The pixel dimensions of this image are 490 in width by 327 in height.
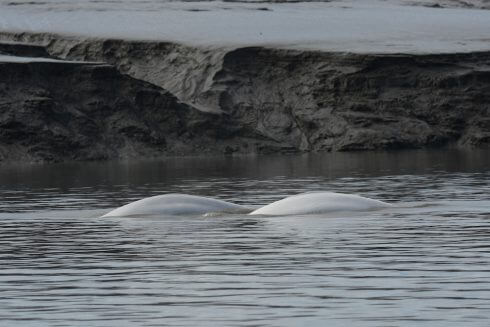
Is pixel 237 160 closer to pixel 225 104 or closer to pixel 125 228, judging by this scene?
pixel 225 104

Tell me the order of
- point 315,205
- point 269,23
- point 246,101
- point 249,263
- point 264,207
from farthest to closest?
point 269,23 → point 246,101 → point 264,207 → point 315,205 → point 249,263

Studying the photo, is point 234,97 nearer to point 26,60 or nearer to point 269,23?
point 26,60

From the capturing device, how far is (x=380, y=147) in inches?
2168

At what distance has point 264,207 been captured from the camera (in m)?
25.6

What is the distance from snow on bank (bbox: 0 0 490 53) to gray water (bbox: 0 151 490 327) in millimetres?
28637

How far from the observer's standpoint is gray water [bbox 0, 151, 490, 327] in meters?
14.6

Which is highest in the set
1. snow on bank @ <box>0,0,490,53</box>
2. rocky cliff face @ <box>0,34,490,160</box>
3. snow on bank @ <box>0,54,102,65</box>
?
snow on bank @ <box>0,0,490,53</box>

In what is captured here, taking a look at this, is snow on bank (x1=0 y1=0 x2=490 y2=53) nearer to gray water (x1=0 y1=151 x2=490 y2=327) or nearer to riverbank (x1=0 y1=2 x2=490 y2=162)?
riverbank (x1=0 y1=2 x2=490 y2=162)

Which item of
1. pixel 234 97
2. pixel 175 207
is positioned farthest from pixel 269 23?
pixel 175 207

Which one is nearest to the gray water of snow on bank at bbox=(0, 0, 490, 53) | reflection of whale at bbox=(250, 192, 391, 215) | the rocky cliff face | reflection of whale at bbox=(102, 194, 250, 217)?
reflection of whale at bbox=(250, 192, 391, 215)

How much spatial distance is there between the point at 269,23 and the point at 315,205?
42675 mm

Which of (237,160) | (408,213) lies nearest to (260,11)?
(237,160)

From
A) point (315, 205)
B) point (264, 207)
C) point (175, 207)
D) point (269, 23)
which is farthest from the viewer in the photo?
point (269, 23)

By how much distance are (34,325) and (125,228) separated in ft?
30.2
